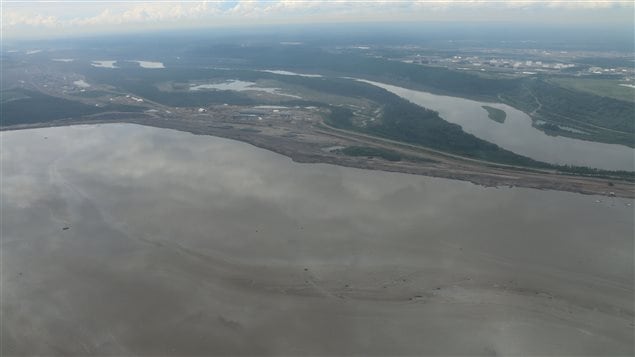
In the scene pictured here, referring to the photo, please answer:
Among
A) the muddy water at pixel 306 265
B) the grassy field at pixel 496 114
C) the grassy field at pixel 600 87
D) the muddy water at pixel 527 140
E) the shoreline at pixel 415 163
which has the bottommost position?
the muddy water at pixel 306 265

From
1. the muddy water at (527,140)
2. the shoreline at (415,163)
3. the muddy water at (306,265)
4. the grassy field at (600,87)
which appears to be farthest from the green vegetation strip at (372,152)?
the grassy field at (600,87)

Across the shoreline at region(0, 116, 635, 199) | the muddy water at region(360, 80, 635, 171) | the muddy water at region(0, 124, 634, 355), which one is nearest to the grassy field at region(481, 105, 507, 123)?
the muddy water at region(360, 80, 635, 171)

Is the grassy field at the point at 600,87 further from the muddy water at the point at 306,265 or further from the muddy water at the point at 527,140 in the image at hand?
the muddy water at the point at 306,265

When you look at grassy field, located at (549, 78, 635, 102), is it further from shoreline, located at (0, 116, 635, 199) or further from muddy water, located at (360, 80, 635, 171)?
shoreline, located at (0, 116, 635, 199)

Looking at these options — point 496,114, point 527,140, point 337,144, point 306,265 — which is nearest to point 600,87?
point 496,114

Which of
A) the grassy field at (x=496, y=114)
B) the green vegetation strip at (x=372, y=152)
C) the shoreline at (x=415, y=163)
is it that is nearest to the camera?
the shoreline at (x=415, y=163)

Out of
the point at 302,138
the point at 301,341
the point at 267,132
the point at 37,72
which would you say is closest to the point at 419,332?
the point at 301,341

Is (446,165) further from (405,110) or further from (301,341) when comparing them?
(301,341)

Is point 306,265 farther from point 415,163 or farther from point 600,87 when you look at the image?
point 600,87
